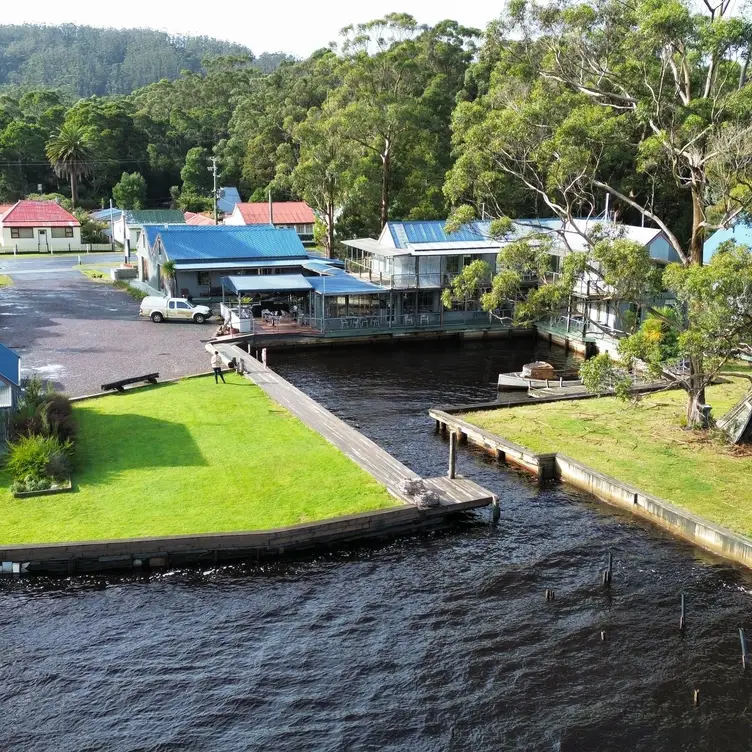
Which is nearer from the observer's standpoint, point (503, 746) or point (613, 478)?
point (503, 746)

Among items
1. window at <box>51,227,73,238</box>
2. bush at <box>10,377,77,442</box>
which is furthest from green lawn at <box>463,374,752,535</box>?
window at <box>51,227,73,238</box>

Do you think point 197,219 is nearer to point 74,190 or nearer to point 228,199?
point 228,199

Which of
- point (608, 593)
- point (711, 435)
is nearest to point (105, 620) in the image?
point (608, 593)

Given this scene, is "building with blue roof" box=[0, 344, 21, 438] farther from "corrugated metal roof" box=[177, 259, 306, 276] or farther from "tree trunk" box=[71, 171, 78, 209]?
"tree trunk" box=[71, 171, 78, 209]

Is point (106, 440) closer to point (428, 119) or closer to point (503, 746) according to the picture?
point (503, 746)

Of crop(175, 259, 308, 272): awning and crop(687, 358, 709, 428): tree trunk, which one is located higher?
crop(175, 259, 308, 272): awning
